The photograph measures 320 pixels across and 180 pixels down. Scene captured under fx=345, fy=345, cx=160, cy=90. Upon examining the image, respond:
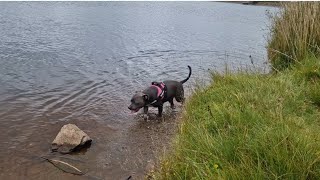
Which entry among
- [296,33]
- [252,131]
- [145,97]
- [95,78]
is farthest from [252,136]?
[95,78]

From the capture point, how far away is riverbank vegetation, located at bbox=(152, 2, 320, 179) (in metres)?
3.18

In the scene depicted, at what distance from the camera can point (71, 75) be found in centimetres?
1169

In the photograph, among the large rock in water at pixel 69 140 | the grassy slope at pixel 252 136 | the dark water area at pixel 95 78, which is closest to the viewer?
the grassy slope at pixel 252 136

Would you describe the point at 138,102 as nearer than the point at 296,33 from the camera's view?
Yes

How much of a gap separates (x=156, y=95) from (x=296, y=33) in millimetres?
3884

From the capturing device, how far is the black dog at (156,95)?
7.73m

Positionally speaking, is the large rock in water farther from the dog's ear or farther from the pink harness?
the pink harness

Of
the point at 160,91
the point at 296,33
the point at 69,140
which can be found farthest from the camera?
the point at 296,33

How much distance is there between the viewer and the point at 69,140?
6227 mm

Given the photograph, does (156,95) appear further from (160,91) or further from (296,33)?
(296,33)

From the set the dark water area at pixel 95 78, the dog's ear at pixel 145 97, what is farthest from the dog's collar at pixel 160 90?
the dark water area at pixel 95 78

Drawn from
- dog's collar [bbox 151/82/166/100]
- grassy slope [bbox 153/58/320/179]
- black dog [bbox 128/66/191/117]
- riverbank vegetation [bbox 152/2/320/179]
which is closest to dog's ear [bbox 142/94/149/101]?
black dog [bbox 128/66/191/117]

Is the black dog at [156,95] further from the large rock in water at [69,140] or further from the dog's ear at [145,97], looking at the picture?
the large rock in water at [69,140]

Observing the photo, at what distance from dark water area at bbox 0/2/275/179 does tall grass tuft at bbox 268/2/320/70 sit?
60.3 inches
